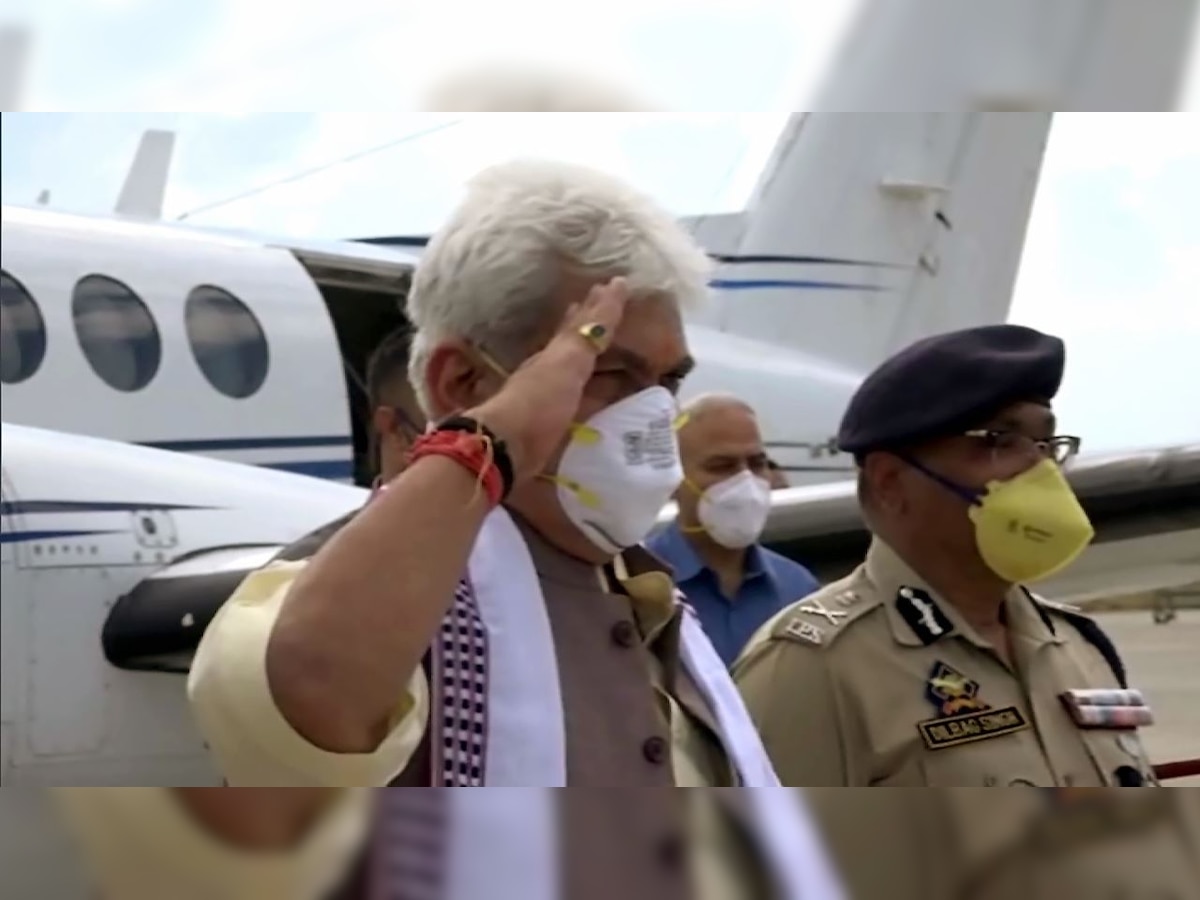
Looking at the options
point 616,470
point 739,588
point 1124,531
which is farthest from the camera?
point 739,588

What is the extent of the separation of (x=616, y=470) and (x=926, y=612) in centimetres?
29

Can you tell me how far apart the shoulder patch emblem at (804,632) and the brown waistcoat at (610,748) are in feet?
0.57

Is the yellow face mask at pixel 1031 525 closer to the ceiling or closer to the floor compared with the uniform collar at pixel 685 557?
closer to the floor

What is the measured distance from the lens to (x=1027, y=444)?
0.94m

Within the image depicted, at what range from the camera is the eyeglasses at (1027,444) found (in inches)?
36.4

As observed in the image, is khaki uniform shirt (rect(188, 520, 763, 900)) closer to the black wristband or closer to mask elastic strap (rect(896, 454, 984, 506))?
the black wristband

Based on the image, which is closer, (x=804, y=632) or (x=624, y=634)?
(x=624, y=634)

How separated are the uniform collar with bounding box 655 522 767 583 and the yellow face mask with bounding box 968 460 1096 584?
1.36 ft

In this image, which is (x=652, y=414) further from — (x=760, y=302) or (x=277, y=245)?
(x=760, y=302)

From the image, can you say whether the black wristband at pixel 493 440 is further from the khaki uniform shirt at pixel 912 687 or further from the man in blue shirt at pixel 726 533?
the man in blue shirt at pixel 726 533

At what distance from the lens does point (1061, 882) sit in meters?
0.50

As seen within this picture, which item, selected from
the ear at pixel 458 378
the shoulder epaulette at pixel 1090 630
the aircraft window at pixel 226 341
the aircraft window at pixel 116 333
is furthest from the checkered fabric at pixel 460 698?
the aircraft window at pixel 226 341

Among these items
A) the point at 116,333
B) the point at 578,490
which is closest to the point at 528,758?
the point at 578,490

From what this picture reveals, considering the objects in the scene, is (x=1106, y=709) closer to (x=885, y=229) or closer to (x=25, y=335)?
(x=25, y=335)
